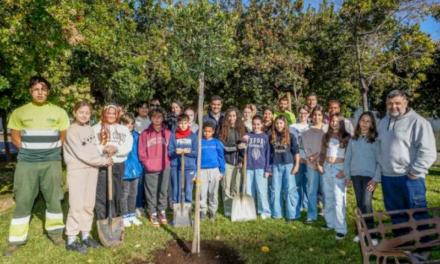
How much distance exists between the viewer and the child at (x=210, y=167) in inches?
240

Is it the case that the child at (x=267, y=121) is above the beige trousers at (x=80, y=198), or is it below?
above

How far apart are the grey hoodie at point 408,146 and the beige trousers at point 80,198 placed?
13.2 ft

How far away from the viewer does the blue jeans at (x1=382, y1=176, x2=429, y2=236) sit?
4.31 meters

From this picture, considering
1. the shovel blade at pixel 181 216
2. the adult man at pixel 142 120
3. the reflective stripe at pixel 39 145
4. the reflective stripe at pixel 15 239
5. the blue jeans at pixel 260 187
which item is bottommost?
the reflective stripe at pixel 15 239

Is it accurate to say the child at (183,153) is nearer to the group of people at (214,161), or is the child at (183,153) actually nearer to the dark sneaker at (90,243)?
the group of people at (214,161)

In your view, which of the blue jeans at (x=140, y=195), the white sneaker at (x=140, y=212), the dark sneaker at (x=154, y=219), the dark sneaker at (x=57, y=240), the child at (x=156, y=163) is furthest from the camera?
the blue jeans at (x=140, y=195)

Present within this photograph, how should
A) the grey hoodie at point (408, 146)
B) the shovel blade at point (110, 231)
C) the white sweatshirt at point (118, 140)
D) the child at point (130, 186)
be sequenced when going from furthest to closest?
the child at point (130, 186)
the white sweatshirt at point (118, 140)
the shovel blade at point (110, 231)
the grey hoodie at point (408, 146)

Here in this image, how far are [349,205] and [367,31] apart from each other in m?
5.66

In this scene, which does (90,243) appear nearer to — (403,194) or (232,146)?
(232,146)

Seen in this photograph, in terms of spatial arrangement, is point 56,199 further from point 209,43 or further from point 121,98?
point 121,98

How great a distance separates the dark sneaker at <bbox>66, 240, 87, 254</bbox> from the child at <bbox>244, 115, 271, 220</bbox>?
289cm

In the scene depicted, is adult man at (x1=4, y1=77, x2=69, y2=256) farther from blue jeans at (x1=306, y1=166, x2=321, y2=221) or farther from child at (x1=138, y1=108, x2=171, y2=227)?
blue jeans at (x1=306, y1=166, x2=321, y2=221)

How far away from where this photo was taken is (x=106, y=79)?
10.6 m

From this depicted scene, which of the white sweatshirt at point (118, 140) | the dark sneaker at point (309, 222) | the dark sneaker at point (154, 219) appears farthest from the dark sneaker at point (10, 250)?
the dark sneaker at point (309, 222)
